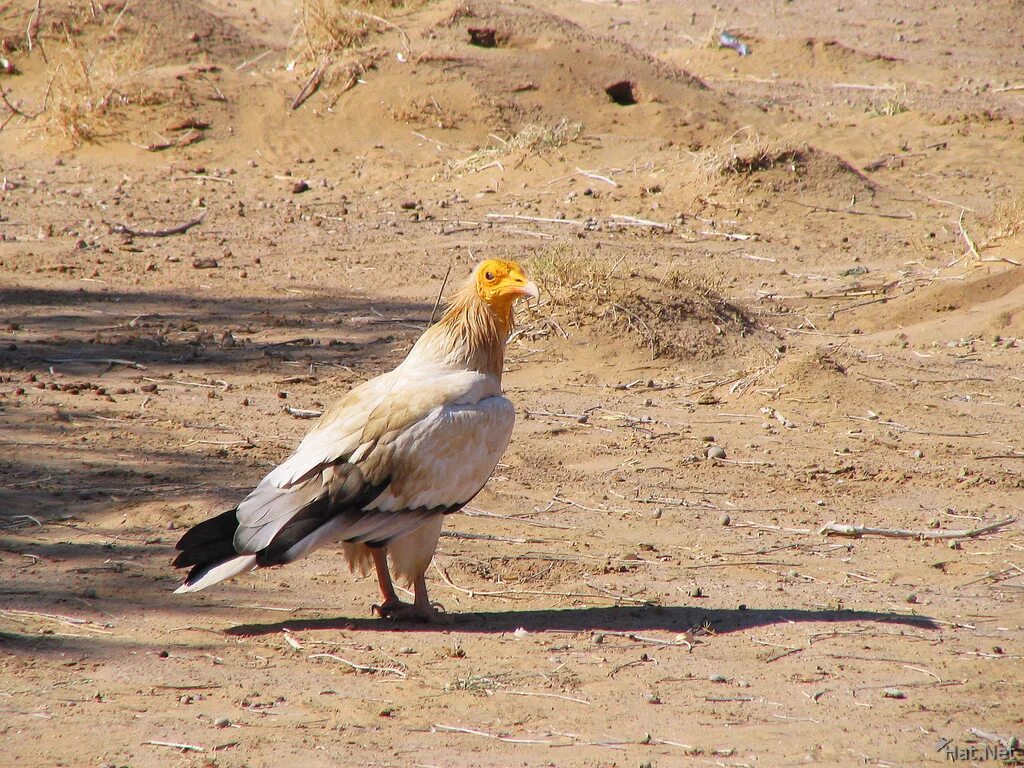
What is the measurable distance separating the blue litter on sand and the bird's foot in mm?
18811

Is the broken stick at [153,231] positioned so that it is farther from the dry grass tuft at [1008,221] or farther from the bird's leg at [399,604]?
the dry grass tuft at [1008,221]

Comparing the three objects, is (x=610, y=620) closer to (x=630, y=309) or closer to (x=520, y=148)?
(x=630, y=309)

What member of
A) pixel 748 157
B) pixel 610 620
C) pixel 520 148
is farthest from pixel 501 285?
Answer: pixel 520 148

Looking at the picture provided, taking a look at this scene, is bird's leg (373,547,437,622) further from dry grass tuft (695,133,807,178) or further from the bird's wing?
dry grass tuft (695,133,807,178)

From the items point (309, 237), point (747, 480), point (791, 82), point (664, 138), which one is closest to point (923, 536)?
point (747, 480)

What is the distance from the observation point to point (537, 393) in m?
9.08

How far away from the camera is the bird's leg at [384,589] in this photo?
5.54 meters

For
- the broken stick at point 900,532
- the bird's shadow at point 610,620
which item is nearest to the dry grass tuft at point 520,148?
the broken stick at point 900,532

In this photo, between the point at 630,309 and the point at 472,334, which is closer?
the point at 472,334

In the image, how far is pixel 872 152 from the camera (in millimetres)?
16156

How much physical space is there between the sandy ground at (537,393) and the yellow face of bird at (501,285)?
139 cm

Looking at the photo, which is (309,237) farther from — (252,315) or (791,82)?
(791,82)

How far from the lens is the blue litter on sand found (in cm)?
2230

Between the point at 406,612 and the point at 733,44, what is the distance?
756 inches
